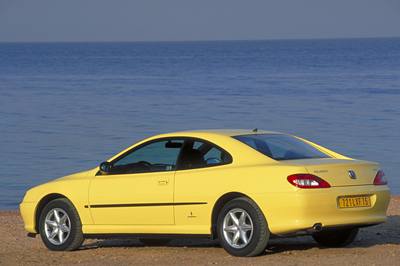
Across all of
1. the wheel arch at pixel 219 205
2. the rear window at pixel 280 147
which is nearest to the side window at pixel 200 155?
the rear window at pixel 280 147

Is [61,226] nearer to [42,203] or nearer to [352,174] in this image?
[42,203]

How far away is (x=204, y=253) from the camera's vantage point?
12930mm

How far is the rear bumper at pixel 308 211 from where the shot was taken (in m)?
12.0

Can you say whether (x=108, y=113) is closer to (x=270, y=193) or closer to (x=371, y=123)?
(x=371, y=123)

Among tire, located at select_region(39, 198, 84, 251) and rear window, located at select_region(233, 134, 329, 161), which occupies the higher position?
rear window, located at select_region(233, 134, 329, 161)

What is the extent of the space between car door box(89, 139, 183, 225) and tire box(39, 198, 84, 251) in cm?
25

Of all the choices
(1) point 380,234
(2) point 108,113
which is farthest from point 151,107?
(1) point 380,234

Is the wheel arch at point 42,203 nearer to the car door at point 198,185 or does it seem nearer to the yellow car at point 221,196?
the yellow car at point 221,196

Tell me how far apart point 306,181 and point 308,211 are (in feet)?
0.90

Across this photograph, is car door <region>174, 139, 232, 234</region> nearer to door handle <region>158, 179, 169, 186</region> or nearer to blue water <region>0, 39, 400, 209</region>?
door handle <region>158, 179, 169, 186</region>

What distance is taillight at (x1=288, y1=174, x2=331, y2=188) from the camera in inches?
473

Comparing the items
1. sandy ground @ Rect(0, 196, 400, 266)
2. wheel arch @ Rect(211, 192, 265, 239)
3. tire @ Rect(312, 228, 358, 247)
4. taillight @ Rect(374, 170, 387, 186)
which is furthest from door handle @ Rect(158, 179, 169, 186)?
taillight @ Rect(374, 170, 387, 186)

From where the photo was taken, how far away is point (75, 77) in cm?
9444

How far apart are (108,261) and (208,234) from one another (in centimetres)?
98
